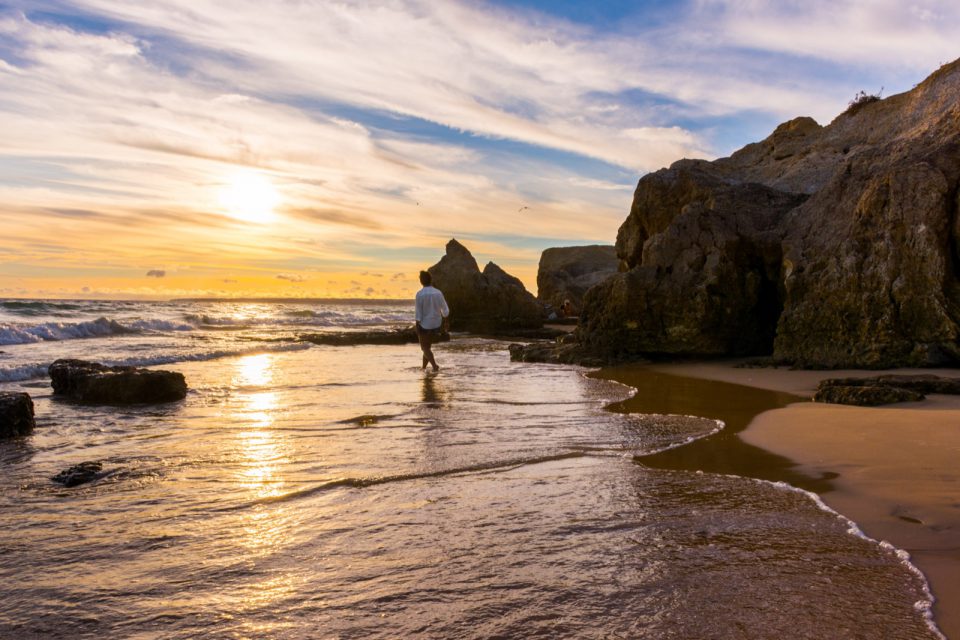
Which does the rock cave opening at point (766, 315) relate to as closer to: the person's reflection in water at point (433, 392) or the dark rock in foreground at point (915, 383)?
the dark rock in foreground at point (915, 383)

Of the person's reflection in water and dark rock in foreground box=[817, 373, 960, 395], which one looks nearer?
dark rock in foreground box=[817, 373, 960, 395]

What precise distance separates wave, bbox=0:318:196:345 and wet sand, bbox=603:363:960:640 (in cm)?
1911

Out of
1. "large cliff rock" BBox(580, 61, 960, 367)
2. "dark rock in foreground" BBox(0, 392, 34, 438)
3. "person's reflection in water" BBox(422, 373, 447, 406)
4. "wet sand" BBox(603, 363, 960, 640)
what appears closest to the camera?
"wet sand" BBox(603, 363, 960, 640)

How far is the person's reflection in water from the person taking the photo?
819 cm

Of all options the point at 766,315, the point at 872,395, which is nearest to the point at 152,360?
the point at 766,315

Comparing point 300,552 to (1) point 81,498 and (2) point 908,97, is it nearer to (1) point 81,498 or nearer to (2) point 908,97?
(1) point 81,498

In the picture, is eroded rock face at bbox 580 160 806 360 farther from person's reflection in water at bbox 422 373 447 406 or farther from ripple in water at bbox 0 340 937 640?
ripple in water at bbox 0 340 937 640

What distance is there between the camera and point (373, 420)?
679 centimetres

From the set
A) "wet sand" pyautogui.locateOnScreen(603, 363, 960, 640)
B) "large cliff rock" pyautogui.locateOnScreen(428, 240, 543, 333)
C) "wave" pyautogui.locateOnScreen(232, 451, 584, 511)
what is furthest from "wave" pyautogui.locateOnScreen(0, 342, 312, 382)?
"large cliff rock" pyautogui.locateOnScreen(428, 240, 543, 333)

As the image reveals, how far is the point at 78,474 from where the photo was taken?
14.8ft

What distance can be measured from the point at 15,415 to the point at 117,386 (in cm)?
208

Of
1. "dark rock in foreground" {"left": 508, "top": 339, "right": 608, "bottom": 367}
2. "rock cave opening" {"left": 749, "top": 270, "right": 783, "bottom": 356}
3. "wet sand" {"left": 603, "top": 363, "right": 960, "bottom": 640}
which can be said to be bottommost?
"wet sand" {"left": 603, "top": 363, "right": 960, "bottom": 640}

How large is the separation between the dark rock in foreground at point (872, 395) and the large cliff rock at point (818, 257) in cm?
283

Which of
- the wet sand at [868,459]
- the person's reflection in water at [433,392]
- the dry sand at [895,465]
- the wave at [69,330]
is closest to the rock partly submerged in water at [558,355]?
the person's reflection in water at [433,392]
